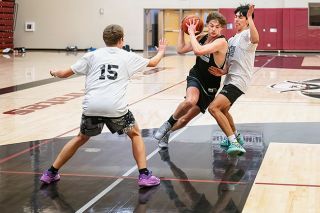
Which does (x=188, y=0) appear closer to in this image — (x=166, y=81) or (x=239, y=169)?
(x=166, y=81)

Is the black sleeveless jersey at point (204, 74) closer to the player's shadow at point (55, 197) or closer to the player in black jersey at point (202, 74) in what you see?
the player in black jersey at point (202, 74)

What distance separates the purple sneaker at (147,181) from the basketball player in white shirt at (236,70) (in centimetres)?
137

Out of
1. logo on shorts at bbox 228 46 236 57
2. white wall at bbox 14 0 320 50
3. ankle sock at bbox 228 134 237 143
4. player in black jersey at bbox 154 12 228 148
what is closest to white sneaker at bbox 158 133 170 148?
player in black jersey at bbox 154 12 228 148

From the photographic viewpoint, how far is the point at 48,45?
30.3 m

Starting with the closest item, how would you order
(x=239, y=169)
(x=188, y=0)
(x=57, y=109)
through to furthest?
(x=239, y=169)
(x=57, y=109)
(x=188, y=0)

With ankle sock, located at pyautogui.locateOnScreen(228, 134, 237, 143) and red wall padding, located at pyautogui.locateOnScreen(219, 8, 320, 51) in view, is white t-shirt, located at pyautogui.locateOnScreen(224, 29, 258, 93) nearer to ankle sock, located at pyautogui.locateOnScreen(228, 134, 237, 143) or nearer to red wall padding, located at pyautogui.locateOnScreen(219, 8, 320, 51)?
ankle sock, located at pyautogui.locateOnScreen(228, 134, 237, 143)

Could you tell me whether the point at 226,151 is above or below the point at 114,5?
below

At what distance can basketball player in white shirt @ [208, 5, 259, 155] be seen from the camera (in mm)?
6547

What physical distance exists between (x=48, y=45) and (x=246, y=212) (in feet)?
88.0

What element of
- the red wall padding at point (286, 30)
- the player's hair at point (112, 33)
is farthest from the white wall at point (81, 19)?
the player's hair at point (112, 33)

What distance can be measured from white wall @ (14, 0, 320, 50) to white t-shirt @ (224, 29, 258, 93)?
69.3 feet

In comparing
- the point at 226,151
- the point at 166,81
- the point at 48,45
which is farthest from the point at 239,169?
the point at 48,45

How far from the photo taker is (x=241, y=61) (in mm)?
6688

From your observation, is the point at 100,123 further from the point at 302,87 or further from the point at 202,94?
the point at 302,87
